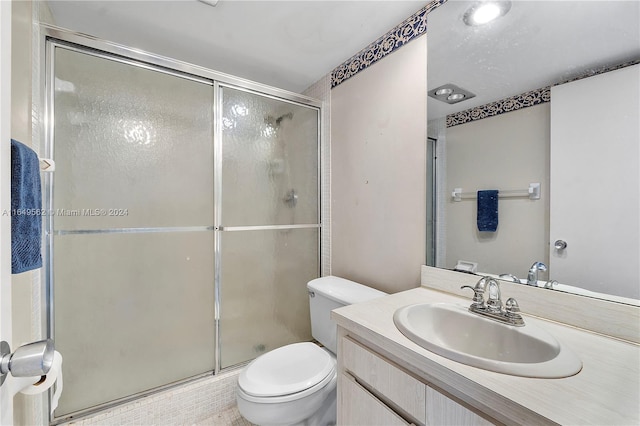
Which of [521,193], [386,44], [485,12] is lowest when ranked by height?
[521,193]

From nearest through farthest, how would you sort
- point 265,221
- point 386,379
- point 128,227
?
1. point 386,379
2. point 128,227
3. point 265,221

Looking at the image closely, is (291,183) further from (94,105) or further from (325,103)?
(94,105)

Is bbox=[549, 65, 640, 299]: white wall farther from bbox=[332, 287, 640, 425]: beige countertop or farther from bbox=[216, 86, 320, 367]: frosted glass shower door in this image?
bbox=[216, 86, 320, 367]: frosted glass shower door

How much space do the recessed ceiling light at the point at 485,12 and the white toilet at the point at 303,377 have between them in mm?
1348

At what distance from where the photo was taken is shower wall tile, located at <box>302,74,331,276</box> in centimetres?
201

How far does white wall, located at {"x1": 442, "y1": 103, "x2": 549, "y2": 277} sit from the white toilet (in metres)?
0.56

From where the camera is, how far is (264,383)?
1226 mm

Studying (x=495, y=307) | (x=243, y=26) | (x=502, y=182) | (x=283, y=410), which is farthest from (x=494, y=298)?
(x=243, y=26)

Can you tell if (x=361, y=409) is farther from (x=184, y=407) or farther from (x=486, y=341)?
(x=184, y=407)

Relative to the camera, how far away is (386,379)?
804mm

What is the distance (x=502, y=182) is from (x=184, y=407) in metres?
1.98

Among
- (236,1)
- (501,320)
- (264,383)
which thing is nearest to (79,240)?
(264,383)

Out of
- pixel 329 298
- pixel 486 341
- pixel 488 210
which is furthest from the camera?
pixel 329 298

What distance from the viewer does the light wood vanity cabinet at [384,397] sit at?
66cm
